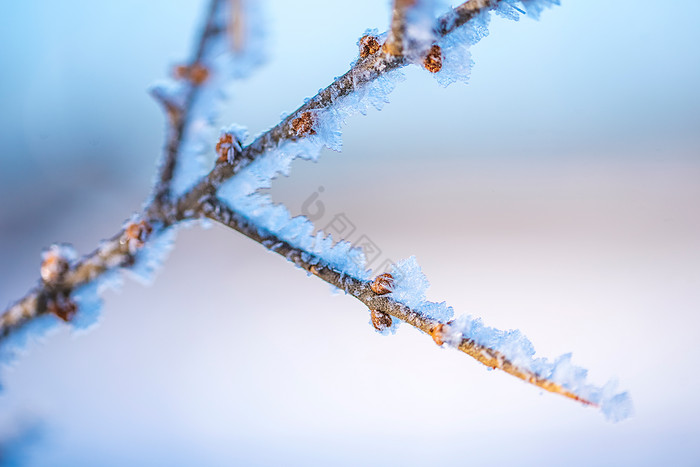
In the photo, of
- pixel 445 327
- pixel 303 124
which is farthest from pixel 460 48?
pixel 445 327

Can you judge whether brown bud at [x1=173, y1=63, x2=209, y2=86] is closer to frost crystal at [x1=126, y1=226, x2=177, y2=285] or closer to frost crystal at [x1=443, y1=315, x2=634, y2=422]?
frost crystal at [x1=126, y1=226, x2=177, y2=285]

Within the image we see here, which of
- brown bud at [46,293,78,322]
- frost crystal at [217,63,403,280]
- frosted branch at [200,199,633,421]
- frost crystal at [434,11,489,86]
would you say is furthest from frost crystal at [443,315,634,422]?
brown bud at [46,293,78,322]

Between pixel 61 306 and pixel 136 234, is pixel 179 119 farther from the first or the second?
pixel 61 306

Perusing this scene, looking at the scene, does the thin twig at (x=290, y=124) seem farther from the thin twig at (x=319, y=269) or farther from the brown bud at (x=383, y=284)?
the brown bud at (x=383, y=284)

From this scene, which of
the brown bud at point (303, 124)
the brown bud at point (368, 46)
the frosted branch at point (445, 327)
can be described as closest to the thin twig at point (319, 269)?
the frosted branch at point (445, 327)

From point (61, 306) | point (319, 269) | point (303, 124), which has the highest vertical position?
point (303, 124)
